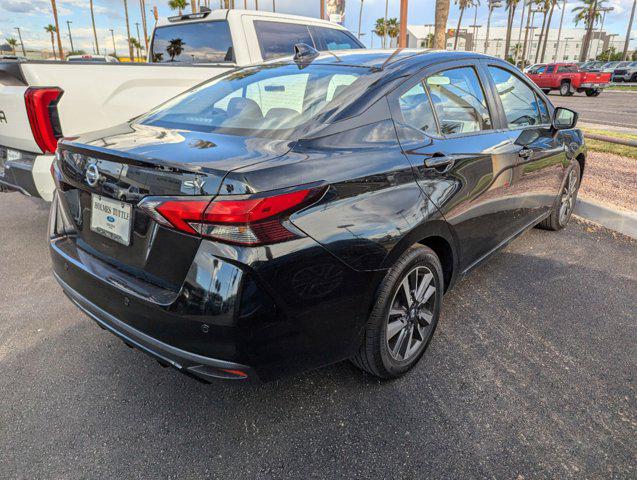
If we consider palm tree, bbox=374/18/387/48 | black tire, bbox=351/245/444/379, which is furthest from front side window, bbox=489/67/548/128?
palm tree, bbox=374/18/387/48

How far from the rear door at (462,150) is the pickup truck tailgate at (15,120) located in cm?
305

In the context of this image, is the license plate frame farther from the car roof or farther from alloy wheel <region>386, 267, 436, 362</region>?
the car roof

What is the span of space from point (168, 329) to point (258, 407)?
75 centimetres

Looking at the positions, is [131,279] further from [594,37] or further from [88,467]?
[594,37]

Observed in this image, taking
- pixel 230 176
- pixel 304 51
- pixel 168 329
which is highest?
pixel 304 51

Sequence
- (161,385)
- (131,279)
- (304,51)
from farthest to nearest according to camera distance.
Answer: (304,51), (161,385), (131,279)

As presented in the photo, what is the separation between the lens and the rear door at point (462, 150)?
2.46 metres

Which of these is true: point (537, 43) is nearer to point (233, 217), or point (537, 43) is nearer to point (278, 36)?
point (278, 36)

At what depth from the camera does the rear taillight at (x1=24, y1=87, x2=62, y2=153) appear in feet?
11.8

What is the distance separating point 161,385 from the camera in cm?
252

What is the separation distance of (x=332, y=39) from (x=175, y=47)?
2.24m

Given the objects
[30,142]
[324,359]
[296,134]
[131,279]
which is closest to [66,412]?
[131,279]

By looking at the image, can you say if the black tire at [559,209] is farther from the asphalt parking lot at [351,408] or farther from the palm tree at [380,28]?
the palm tree at [380,28]

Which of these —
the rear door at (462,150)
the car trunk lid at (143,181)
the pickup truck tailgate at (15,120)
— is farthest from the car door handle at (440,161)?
the pickup truck tailgate at (15,120)
